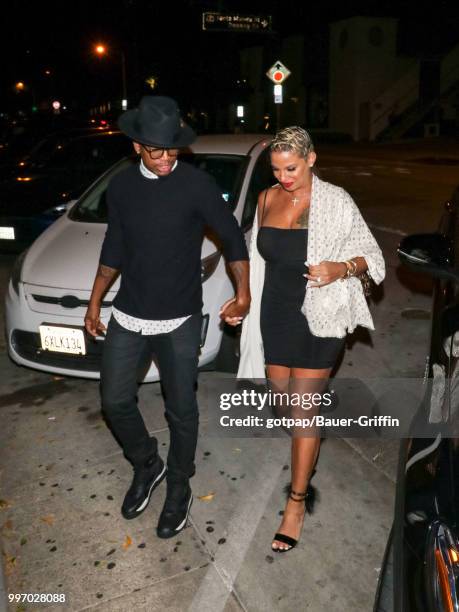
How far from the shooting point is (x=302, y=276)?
9.62 ft

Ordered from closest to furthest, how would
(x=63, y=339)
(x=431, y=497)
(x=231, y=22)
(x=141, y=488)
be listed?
1. (x=431, y=497)
2. (x=141, y=488)
3. (x=63, y=339)
4. (x=231, y=22)

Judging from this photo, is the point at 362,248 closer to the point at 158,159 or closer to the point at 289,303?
the point at 289,303

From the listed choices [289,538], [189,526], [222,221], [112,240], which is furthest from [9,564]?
[222,221]

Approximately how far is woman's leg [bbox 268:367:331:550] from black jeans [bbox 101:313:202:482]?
492 millimetres

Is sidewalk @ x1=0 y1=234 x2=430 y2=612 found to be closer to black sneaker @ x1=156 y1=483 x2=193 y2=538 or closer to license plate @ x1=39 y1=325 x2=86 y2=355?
black sneaker @ x1=156 y1=483 x2=193 y2=538

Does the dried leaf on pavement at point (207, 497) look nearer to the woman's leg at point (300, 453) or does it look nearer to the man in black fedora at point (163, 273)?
the man in black fedora at point (163, 273)

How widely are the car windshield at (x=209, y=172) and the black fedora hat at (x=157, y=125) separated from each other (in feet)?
6.53

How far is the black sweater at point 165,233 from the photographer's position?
2746 mm

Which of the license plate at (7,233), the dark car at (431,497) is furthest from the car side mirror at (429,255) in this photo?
the license plate at (7,233)

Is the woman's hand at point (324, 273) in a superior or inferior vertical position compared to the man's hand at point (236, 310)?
superior

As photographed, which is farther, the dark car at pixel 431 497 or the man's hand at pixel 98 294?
the man's hand at pixel 98 294

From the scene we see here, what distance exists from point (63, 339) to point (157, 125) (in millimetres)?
1930

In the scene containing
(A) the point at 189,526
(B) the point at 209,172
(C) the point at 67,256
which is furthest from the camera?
(B) the point at 209,172

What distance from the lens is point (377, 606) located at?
216 centimetres
